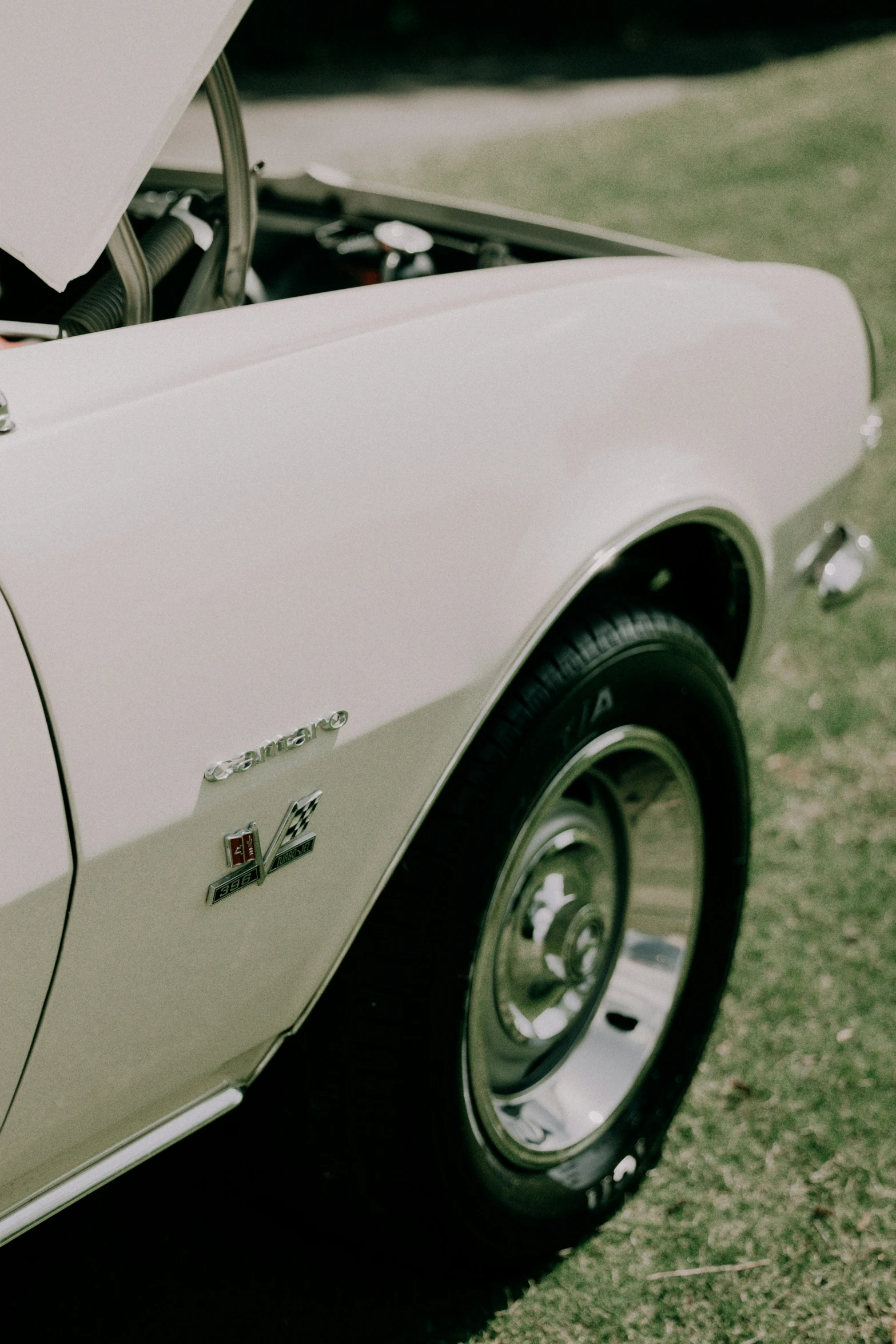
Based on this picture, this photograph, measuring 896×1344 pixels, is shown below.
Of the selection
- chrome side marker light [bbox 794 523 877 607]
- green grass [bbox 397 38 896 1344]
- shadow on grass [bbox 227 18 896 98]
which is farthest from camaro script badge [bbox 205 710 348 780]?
shadow on grass [bbox 227 18 896 98]

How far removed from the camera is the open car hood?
1.40 m

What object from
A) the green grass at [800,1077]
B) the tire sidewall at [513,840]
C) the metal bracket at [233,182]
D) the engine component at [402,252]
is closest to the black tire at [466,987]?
the tire sidewall at [513,840]

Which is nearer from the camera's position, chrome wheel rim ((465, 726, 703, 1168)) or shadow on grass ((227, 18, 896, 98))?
chrome wheel rim ((465, 726, 703, 1168))

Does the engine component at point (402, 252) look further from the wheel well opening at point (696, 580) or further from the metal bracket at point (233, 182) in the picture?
the wheel well opening at point (696, 580)

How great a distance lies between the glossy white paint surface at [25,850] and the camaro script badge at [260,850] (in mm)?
186

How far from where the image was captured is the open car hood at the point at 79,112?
4.59 ft

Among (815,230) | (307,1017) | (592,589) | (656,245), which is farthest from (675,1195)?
Result: (815,230)

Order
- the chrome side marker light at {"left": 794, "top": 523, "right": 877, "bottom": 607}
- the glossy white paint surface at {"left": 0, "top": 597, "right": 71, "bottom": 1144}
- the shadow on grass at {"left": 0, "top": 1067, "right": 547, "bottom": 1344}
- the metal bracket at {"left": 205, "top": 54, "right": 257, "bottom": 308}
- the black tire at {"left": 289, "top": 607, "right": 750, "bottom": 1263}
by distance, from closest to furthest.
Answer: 1. the glossy white paint surface at {"left": 0, "top": 597, "right": 71, "bottom": 1144}
2. the black tire at {"left": 289, "top": 607, "right": 750, "bottom": 1263}
3. the metal bracket at {"left": 205, "top": 54, "right": 257, "bottom": 308}
4. the shadow on grass at {"left": 0, "top": 1067, "right": 547, "bottom": 1344}
5. the chrome side marker light at {"left": 794, "top": 523, "right": 877, "bottom": 607}

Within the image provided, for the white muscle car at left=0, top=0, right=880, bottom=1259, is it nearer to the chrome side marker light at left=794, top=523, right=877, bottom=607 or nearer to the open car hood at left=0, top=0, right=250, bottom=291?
the open car hood at left=0, top=0, right=250, bottom=291

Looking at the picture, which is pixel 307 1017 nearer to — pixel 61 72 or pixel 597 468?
pixel 597 468

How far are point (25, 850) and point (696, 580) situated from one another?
1.32 metres

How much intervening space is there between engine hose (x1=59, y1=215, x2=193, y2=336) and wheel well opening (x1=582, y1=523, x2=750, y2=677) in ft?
2.60

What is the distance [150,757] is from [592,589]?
2.65ft

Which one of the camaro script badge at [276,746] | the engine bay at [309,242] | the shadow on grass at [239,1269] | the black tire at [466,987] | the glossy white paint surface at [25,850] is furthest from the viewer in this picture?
the engine bay at [309,242]
